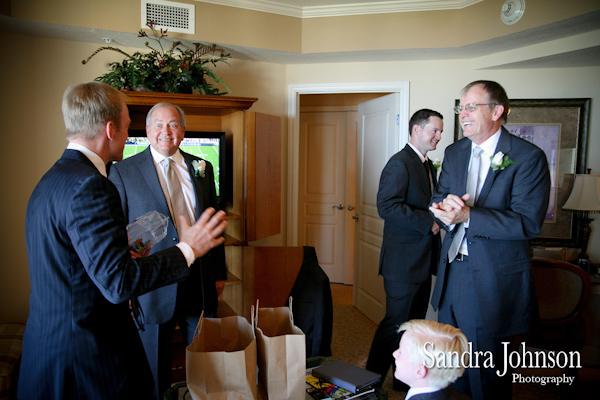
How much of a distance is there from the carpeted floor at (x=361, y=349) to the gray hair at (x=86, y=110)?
2480mm

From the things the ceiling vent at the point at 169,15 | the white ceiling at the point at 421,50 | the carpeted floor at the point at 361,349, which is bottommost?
the carpeted floor at the point at 361,349

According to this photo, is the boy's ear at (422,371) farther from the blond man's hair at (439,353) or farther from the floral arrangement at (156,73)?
the floral arrangement at (156,73)

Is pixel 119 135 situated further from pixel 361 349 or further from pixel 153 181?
pixel 361 349

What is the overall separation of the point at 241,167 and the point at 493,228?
6.56ft

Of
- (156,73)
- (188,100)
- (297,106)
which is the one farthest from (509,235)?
(297,106)

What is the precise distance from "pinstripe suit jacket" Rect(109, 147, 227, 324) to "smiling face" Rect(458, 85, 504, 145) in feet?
4.84

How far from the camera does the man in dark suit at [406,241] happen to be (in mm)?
2738

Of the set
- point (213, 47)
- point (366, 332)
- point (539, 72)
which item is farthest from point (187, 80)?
point (539, 72)

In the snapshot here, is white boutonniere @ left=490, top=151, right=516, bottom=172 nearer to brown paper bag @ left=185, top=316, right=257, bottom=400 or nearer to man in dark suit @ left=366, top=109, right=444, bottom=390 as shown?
man in dark suit @ left=366, top=109, right=444, bottom=390

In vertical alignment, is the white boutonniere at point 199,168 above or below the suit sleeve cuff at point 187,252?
above

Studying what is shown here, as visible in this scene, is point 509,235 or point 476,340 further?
point 476,340

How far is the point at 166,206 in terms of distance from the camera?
221 cm

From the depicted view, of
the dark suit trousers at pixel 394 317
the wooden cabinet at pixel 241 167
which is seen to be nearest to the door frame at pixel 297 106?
the wooden cabinet at pixel 241 167

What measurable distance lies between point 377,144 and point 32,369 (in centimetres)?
349
